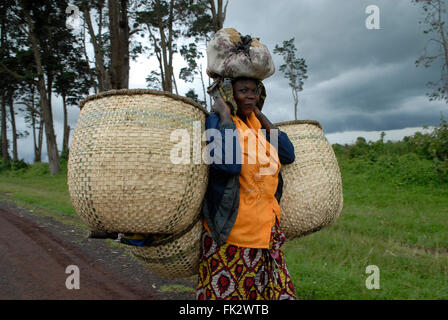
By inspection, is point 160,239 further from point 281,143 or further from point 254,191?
point 281,143

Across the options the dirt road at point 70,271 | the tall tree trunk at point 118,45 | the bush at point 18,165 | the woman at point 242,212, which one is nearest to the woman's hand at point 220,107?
the woman at point 242,212

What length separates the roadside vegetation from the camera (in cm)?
300

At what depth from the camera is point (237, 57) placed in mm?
1734

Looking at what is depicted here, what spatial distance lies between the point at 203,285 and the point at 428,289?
2225 mm

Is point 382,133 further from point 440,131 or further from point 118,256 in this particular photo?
point 118,256

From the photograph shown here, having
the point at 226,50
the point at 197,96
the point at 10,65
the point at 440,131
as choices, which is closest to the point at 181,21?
the point at 197,96

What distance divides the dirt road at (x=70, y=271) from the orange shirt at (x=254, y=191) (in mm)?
1452

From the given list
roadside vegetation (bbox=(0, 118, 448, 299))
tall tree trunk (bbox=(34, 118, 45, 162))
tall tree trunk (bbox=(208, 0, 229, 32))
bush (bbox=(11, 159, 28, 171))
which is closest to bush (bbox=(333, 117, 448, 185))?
roadside vegetation (bbox=(0, 118, 448, 299))

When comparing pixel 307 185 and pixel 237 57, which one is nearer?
pixel 237 57

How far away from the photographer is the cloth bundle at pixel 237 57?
5.70 feet

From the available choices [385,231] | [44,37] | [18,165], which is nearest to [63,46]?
[44,37]

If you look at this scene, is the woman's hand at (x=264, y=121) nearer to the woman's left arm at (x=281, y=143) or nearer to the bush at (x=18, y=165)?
the woman's left arm at (x=281, y=143)

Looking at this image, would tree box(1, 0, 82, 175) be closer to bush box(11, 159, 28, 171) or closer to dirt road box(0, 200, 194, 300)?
bush box(11, 159, 28, 171)

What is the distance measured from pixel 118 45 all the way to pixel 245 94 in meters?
5.09
